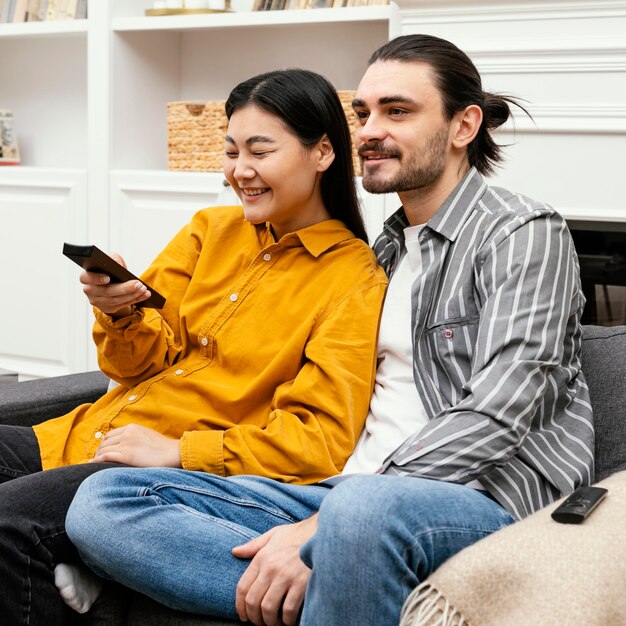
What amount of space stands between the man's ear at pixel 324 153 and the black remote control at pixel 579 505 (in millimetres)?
781

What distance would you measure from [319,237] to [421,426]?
1.32 feet

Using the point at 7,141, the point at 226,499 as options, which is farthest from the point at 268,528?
the point at 7,141

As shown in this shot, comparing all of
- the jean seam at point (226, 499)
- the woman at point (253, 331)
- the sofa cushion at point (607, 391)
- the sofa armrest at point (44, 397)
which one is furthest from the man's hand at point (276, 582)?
the sofa armrest at point (44, 397)

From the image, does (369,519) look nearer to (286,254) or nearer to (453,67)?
(286,254)

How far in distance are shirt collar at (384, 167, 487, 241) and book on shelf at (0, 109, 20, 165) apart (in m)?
2.13

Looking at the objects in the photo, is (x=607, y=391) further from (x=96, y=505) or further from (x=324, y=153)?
(x=96, y=505)

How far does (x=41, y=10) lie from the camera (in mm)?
3121

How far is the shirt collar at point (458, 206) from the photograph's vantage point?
1.51 meters

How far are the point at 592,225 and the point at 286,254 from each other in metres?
0.95

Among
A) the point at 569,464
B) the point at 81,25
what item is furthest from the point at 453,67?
the point at 81,25

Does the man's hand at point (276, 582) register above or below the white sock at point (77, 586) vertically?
above

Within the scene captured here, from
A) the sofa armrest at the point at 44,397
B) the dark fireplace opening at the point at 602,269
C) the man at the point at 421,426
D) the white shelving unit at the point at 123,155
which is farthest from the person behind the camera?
the white shelving unit at the point at 123,155

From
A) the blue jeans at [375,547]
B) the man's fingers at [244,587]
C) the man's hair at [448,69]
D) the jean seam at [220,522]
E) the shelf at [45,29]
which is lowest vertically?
the man's fingers at [244,587]

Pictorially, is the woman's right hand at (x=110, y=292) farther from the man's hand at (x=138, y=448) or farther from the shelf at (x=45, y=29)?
the shelf at (x=45, y=29)
